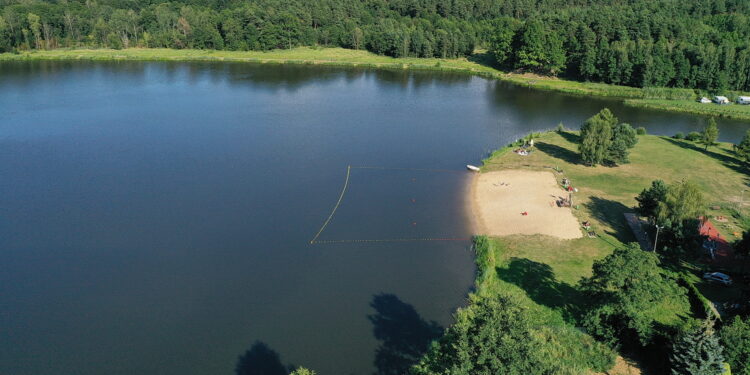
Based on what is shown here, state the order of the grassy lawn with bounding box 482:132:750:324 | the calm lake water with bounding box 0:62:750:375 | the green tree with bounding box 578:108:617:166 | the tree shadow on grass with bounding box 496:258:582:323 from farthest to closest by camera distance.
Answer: the green tree with bounding box 578:108:617:166 → the grassy lawn with bounding box 482:132:750:324 → the tree shadow on grass with bounding box 496:258:582:323 → the calm lake water with bounding box 0:62:750:375

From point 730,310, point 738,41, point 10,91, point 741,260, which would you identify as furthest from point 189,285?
point 738,41

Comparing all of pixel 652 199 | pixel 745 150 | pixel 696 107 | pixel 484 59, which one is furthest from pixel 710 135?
pixel 484 59

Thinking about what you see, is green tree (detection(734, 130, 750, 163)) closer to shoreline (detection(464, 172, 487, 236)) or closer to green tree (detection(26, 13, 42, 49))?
shoreline (detection(464, 172, 487, 236))

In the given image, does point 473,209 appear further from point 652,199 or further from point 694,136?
point 694,136

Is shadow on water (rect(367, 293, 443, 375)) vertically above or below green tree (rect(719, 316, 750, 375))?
below

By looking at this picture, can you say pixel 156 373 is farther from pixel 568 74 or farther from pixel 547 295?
pixel 568 74

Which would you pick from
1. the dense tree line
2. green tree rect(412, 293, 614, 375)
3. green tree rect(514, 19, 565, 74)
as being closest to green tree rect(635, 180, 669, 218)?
green tree rect(412, 293, 614, 375)

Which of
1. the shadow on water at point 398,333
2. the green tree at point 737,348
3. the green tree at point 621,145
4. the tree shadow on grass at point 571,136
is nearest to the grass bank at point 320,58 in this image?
the tree shadow on grass at point 571,136
